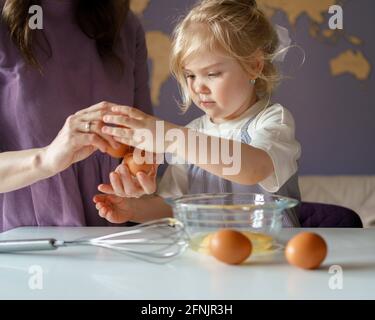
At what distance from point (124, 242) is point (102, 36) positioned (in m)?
0.51

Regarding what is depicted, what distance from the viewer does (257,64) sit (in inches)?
48.6

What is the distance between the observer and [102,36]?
43.1 inches

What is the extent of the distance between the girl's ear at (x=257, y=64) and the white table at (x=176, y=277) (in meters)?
0.57

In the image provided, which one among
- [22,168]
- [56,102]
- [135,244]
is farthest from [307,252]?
[56,102]

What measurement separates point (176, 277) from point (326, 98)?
2.46m

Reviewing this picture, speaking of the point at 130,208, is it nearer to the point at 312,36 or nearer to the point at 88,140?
the point at 88,140

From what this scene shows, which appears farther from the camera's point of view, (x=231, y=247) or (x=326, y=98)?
(x=326, y=98)

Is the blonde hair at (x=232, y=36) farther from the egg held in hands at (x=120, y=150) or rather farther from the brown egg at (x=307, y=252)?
the brown egg at (x=307, y=252)

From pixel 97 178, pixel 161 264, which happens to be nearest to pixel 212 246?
pixel 161 264

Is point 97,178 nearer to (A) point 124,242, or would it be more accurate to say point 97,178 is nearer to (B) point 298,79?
(A) point 124,242

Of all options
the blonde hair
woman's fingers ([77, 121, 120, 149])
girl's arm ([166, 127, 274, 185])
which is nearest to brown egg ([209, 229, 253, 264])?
girl's arm ([166, 127, 274, 185])

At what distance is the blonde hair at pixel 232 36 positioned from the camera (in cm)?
116
